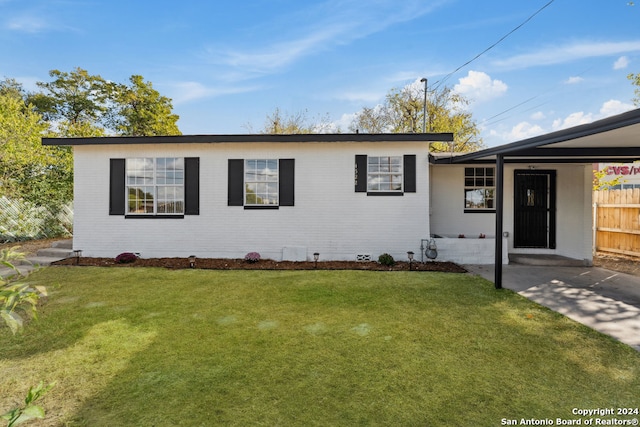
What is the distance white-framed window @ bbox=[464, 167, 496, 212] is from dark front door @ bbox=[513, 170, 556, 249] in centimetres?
64

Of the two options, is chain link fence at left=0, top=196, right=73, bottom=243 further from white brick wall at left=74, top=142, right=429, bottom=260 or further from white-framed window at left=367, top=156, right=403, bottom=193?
white-framed window at left=367, top=156, right=403, bottom=193

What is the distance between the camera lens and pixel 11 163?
12.2 m

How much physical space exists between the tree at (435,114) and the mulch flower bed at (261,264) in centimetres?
1607

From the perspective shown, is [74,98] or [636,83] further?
[74,98]

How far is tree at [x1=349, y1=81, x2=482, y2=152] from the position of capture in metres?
22.8

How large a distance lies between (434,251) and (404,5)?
934 cm

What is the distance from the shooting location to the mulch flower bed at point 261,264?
7660mm

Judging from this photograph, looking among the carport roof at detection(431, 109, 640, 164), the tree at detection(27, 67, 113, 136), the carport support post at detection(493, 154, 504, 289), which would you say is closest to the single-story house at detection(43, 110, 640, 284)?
the carport roof at detection(431, 109, 640, 164)

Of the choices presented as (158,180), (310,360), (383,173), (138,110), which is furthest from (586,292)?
(138,110)

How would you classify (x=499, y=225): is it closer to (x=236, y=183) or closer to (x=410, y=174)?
(x=410, y=174)

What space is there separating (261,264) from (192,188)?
8.63ft

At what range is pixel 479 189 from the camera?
29.9ft

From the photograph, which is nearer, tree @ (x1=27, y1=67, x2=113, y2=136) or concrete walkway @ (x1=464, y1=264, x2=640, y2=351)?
concrete walkway @ (x1=464, y1=264, x2=640, y2=351)

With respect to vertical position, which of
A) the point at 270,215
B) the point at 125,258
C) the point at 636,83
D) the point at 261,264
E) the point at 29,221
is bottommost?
the point at 261,264
